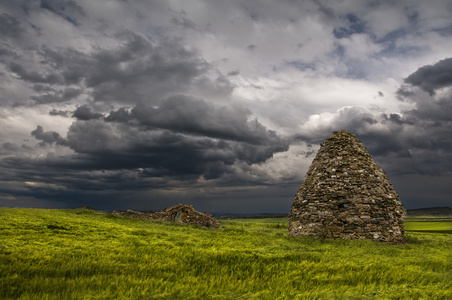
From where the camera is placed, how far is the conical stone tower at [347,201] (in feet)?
57.7

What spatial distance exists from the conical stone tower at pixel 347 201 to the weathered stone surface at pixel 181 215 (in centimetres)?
861

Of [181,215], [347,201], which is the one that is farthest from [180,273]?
[181,215]

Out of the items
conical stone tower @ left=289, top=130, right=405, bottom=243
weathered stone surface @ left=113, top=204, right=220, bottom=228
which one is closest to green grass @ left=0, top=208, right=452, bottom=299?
conical stone tower @ left=289, top=130, right=405, bottom=243

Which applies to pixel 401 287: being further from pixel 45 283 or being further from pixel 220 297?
pixel 45 283

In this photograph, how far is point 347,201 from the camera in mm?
18078

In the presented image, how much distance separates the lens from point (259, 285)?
265 inches

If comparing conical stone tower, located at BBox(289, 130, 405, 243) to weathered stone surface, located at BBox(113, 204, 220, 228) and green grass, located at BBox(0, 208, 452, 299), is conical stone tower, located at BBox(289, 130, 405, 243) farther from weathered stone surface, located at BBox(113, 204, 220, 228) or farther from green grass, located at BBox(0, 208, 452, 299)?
weathered stone surface, located at BBox(113, 204, 220, 228)

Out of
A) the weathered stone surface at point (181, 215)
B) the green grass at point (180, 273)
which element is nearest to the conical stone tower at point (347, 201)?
the green grass at point (180, 273)

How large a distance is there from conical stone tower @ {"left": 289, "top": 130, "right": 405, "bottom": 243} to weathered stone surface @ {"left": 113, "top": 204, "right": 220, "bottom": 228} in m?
8.61

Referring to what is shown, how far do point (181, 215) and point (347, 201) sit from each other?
14.1 metres

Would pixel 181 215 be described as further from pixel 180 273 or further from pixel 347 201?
pixel 180 273

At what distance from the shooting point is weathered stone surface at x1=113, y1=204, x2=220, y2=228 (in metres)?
26.1

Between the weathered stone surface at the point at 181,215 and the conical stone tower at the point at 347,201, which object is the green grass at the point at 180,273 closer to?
the conical stone tower at the point at 347,201

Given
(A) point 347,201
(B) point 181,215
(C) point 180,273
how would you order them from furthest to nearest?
(B) point 181,215
(A) point 347,201
(C) point 180,273
